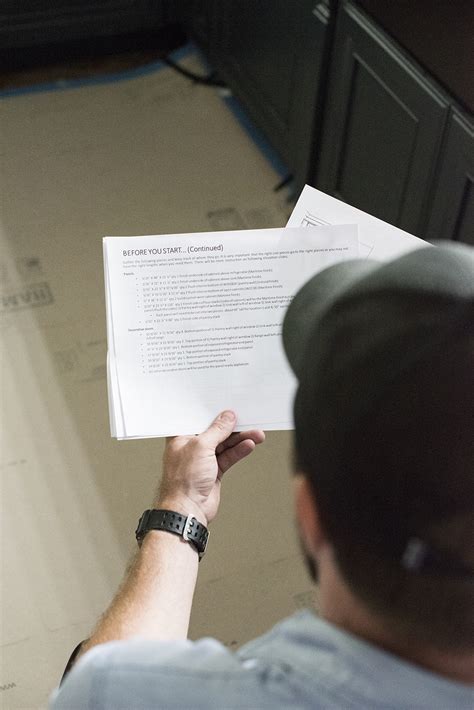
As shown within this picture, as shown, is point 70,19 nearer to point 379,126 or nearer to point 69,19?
point 69,19

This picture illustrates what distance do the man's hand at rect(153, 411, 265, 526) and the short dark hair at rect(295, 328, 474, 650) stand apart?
530 millimetres

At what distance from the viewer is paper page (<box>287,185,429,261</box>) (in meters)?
1.12

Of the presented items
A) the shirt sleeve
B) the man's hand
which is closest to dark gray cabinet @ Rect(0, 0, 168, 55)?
the man's hand

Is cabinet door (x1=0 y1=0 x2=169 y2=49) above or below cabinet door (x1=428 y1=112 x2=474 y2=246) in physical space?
below

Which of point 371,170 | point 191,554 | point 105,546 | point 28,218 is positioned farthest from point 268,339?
point 28,218

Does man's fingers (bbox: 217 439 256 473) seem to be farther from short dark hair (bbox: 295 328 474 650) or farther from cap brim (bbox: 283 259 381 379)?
short dark hair (bbox: 295 328 474 650)

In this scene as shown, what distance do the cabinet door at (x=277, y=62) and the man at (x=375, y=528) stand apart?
62.2 inches

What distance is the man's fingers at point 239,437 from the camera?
1.10m

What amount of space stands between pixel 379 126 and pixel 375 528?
4.84ft

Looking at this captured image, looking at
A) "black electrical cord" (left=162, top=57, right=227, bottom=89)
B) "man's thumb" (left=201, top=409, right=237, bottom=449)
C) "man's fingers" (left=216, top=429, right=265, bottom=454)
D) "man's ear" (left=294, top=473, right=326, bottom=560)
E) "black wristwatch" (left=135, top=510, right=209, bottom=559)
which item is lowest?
"black electrical cord" (left=162, top=57, right=227, bottom=89)

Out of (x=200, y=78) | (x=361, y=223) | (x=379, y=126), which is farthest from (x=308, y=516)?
(x=200, y=78)

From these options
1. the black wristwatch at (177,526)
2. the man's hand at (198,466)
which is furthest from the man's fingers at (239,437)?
the black wristwatch at (177,526)

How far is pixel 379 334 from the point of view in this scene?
19.7 inches

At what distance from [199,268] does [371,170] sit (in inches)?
36.6
